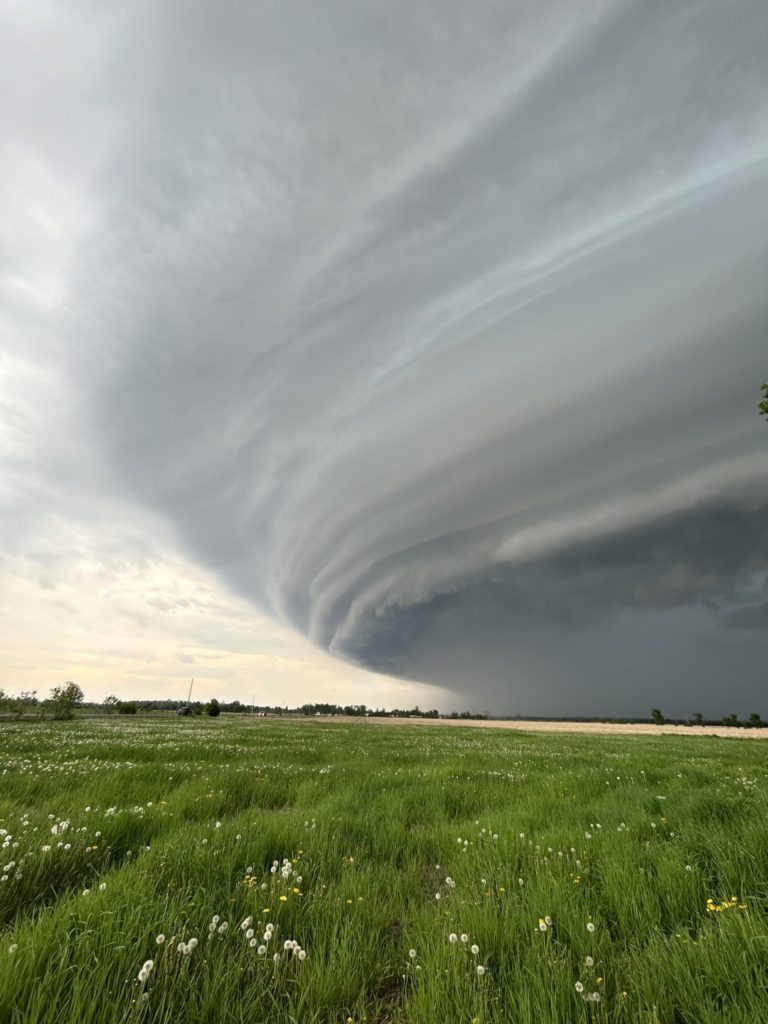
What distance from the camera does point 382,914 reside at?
415 cm

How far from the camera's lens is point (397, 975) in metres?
3.46

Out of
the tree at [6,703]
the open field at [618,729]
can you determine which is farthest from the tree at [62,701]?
the open field at [618,729]

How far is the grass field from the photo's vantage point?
2.80m

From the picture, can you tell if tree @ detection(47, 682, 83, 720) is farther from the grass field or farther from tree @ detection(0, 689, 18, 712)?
the grass field

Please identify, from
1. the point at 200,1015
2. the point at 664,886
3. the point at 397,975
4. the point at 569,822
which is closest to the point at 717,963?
the point at 664,886

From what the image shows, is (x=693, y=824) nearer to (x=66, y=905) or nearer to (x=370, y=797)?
(x=370, y=797)

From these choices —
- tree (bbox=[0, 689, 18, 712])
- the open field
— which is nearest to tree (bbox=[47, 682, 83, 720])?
tree (bbox=[0, 689, 18, 712])

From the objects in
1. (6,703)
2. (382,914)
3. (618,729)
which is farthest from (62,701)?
(618,729)

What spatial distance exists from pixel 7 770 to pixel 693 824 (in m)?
14.2

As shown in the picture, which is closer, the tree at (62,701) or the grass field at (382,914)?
the grass field at (382,914)

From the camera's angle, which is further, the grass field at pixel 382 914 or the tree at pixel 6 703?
the tree at pixel 6 703

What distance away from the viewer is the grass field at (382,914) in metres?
2.80

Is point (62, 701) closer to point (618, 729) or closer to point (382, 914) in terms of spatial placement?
point (382, 914)

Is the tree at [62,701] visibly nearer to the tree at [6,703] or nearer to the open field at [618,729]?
the tree at [6,703]
